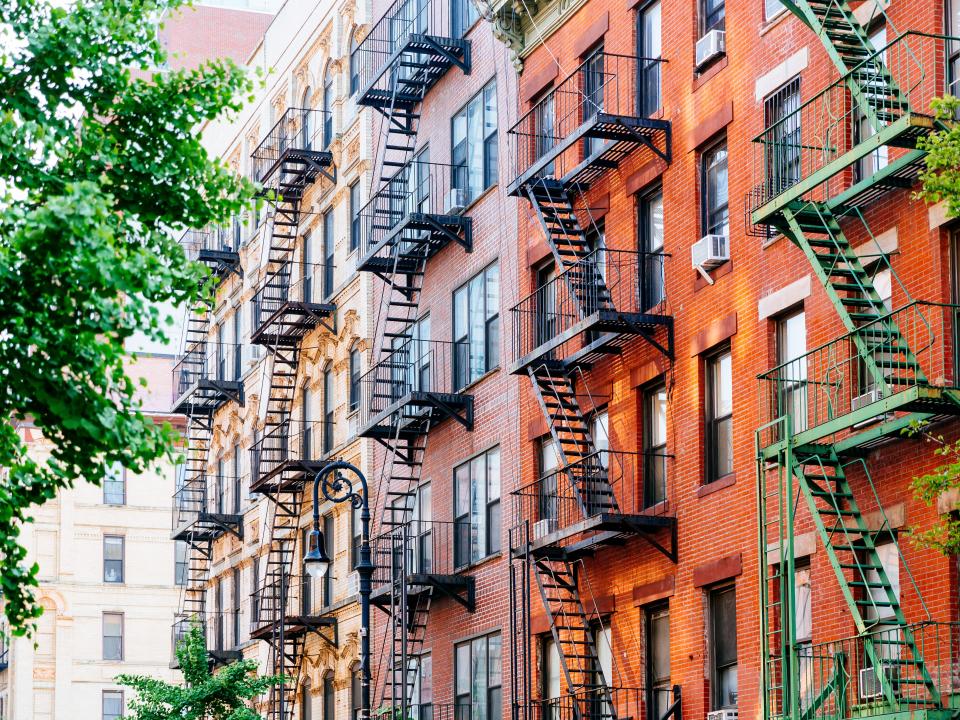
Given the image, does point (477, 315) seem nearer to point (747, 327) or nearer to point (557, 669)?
point (557, 669)

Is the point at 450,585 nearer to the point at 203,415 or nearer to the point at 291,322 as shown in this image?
the point at 291,322

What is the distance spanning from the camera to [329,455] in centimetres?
4834

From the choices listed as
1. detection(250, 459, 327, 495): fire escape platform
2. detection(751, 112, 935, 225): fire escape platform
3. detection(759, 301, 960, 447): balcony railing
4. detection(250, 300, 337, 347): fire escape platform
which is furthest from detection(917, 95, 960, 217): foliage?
detection(250, 300, 337, 347): fire escape platform

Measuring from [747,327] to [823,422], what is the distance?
401cm

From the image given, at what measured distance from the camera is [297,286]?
52.7m

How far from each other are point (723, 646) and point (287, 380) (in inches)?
1062

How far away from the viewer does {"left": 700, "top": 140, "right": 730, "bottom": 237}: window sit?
29.3 m

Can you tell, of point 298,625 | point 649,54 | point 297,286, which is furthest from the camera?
point 297,286

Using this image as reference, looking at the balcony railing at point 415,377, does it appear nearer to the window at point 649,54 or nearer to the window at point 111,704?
the window at point 649,54

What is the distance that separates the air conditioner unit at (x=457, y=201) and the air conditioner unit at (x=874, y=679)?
19.0 m

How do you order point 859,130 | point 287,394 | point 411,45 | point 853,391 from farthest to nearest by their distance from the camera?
point 287,394 → point 411,45 → point 859,130 → point 853,391

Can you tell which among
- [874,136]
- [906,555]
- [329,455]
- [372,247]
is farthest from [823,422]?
[329,455]

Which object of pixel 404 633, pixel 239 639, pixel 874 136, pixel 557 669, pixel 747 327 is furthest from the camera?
pixel 239 639

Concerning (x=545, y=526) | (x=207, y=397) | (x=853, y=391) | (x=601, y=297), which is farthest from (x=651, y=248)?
(x=207, y=397)
